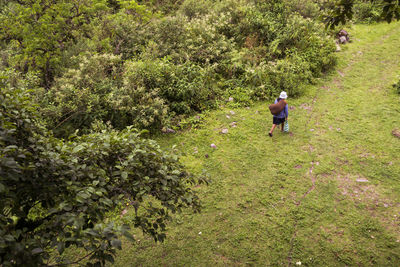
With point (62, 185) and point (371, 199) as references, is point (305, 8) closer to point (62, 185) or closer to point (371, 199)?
point (371, 199)

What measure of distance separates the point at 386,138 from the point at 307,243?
5253mm

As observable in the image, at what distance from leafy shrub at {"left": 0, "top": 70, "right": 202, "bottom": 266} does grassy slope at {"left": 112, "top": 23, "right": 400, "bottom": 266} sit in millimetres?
2588

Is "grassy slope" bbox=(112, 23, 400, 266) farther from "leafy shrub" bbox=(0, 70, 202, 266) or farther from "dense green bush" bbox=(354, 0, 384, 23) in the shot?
"dense green bush" bbox=(354, 0, 384, 23)

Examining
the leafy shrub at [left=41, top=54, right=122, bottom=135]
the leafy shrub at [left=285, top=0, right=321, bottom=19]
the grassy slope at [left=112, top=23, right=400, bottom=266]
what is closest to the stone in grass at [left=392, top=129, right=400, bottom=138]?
the grassy slope at [left=112, top=23, right=400, bottom=266]

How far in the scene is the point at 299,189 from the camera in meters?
6.86

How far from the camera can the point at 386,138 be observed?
8438 mm

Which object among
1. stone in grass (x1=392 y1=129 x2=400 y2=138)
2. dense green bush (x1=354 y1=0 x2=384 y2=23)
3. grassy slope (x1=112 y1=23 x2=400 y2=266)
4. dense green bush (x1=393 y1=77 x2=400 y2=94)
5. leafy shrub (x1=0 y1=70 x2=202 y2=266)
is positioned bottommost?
grassy slope (x1=112 y1=23 x2=400 y2=266)

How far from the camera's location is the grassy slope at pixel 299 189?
17.8 feet

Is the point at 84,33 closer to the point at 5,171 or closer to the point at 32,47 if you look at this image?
the point at 32,47

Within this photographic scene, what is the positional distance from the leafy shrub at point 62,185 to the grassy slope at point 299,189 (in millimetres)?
2588

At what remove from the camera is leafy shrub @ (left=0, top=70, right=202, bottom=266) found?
93.2 inches

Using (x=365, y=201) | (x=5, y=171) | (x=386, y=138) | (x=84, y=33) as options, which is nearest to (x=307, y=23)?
(x=386, y=138)

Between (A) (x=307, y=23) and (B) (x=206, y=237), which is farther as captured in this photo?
(A) (x=307, y=23)

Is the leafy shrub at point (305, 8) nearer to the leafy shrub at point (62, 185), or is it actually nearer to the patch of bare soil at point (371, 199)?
the patch of bare soil at point (371, 199)
